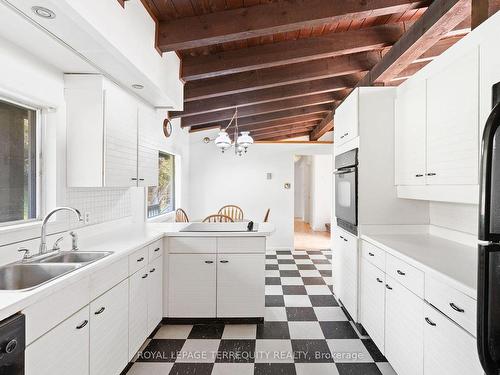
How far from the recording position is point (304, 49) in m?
2.56

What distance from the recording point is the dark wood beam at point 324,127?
4.63 meters

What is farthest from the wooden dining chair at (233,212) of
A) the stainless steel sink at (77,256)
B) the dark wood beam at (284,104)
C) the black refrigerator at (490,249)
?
the black refrigerator at (490,249)

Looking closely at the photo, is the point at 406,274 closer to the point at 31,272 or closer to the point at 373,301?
the point at 373,301

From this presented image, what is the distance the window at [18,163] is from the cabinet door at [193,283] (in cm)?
117

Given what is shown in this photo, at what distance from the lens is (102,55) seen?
1.80m

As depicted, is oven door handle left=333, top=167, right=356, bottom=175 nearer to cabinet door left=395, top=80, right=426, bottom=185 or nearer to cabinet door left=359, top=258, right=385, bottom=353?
cabinet door left=395, top=80, right=426, bottom=185

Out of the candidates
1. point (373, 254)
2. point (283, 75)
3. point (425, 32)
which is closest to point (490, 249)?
point (373, 254)

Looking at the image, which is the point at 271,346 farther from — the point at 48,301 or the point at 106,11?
the point at 106,11

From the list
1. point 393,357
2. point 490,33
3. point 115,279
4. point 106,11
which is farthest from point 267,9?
point 393,357

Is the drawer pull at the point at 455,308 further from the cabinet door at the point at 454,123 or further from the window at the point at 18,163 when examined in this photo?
the window at the point at 18,163

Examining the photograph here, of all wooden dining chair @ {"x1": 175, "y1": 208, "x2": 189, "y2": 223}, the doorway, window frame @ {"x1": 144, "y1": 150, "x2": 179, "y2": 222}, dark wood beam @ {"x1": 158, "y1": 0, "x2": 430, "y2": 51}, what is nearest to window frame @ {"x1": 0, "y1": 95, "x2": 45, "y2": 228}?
dark wood beam @ {"x1": 158, "y1": 0, "x2": 430, "y2": 51}

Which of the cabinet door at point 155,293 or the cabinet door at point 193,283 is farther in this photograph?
the cabinet door at point 193,283

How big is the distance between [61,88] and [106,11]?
2.61 ft

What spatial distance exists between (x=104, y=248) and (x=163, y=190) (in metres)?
2.46
